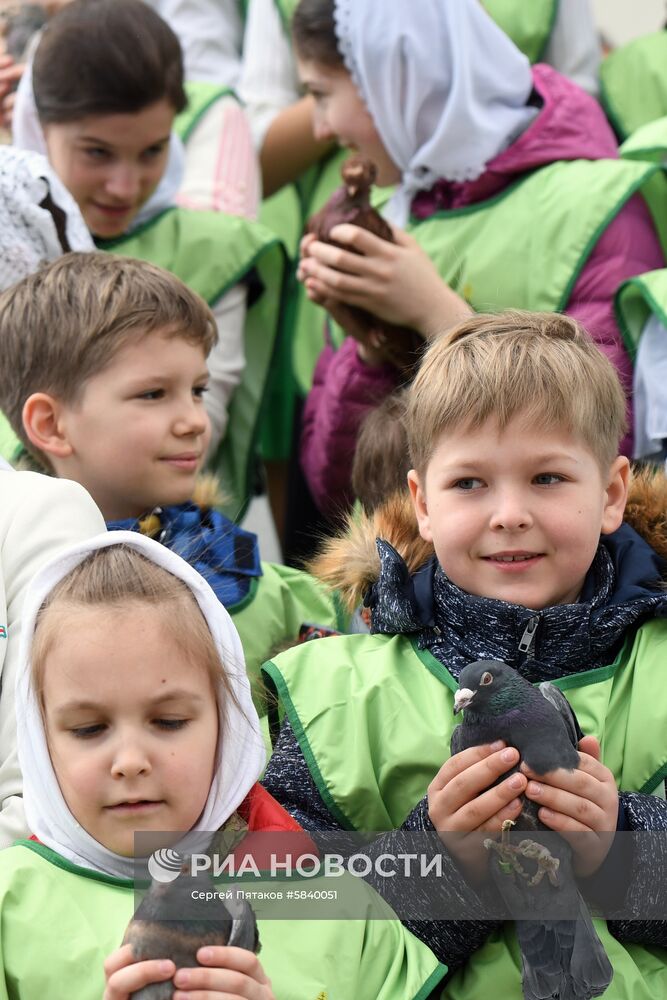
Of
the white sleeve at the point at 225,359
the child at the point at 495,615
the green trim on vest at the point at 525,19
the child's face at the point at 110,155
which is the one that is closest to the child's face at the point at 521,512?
the child at the point at 495,615

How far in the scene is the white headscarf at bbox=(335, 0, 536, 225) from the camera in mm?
Answer: 3277

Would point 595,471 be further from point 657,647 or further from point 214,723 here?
point 214,723

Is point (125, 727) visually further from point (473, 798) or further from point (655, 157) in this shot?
point (655, 157)

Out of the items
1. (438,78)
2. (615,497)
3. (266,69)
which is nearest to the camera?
(615,497)

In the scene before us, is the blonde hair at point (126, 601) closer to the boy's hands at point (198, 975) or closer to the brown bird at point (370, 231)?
the boy's hands at point (198, 975)

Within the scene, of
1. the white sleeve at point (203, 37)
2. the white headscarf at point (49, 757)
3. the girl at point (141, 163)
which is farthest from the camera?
the white sleeve at point (203, 37)

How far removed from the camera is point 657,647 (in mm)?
2180

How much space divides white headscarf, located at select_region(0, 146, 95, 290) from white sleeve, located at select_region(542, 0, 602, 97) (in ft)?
4.53

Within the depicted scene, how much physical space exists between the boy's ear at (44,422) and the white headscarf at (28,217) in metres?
0.42

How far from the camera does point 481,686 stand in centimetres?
183

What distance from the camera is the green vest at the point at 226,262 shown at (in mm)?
3541

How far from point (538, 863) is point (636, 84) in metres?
2.51

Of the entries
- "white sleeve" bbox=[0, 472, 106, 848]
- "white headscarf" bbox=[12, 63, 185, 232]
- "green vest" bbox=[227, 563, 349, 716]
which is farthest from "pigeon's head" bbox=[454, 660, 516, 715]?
"white headscarf" bbox=[12, 63, 185, 232]

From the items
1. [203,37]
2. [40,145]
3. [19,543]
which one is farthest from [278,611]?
[203,37]
